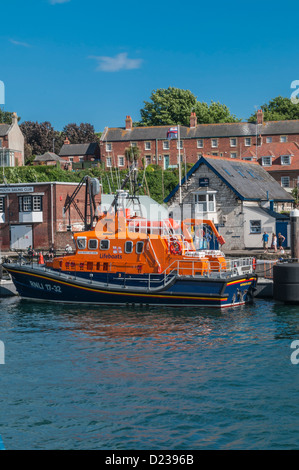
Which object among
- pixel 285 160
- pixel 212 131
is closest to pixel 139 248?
pixel 285 160

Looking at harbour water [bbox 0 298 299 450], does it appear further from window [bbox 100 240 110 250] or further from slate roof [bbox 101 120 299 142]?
slate roof [bbox 101 120 299 142]

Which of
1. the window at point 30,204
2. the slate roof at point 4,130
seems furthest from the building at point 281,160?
the slate roof at point 4,130

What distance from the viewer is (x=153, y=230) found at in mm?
29125

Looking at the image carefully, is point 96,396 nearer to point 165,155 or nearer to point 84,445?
point 84,445

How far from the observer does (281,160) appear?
66.7 m

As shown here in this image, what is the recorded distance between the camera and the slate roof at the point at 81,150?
83.7m

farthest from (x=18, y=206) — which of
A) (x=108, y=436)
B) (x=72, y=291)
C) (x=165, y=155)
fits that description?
(x=108, y=436)

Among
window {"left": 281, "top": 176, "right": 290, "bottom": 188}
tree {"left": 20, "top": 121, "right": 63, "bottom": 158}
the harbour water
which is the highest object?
tree {"left": 20, "top": 121, "right": 63, "bottom": 158}

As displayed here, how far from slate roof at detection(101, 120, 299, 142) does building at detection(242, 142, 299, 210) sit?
22.7 ft

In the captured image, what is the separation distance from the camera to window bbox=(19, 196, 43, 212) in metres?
48.5

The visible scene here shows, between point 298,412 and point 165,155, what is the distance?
65.3m

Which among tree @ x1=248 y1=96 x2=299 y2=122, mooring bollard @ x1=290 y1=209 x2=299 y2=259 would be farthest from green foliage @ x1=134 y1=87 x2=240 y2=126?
mooring bollard @ x1=290 y1=209 x2=299 y2=259

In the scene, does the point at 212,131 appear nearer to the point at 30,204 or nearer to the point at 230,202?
the point at 230,202

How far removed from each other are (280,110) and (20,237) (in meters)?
58.1
